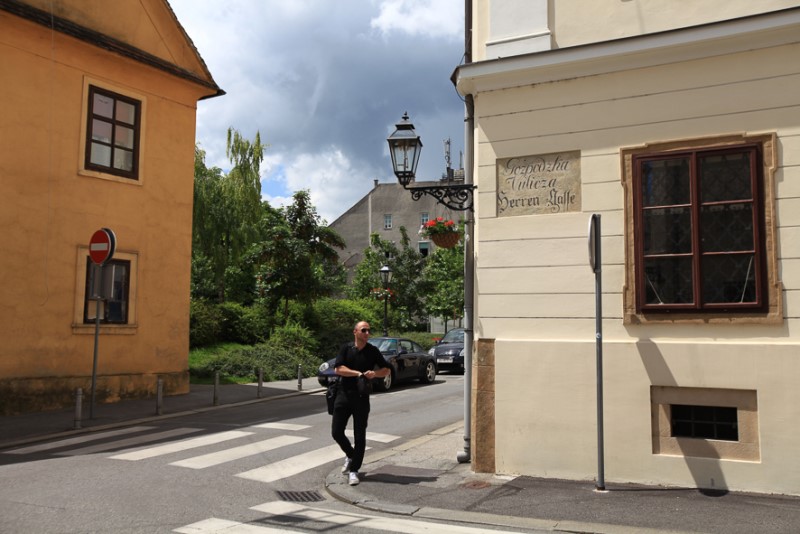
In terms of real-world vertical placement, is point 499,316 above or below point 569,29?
below

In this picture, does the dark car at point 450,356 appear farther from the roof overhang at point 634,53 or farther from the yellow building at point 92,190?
the roof overhang at point 634,53

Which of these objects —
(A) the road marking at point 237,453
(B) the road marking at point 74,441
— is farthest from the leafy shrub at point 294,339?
(A) the road marking at point 237,453

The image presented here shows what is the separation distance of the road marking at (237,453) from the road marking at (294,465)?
622 millimetres

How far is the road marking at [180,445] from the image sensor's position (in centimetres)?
923

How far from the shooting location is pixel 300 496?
7.34 meters

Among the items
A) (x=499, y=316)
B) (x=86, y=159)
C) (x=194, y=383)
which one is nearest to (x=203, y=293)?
(x=194, y=383)

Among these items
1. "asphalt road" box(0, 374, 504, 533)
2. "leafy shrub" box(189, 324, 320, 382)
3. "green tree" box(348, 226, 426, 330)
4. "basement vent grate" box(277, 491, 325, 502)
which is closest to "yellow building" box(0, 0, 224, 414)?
"asphalt road" box(0, 374, 504, 533)

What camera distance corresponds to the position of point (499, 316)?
319 inches

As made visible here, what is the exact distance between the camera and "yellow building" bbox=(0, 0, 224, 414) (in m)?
13.8

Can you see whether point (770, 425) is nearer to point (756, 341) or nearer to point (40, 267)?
point (756, 341)

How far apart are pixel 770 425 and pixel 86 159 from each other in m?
13.9

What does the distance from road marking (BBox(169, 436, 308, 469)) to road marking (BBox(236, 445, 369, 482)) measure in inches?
24.5

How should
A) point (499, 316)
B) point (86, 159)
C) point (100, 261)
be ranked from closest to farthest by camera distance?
point (499, 316)
point (100, 261)
point (86, 159)

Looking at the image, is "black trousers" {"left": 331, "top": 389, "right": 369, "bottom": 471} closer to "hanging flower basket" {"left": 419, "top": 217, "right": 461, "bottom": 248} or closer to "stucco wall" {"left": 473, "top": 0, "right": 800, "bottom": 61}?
"hanging flower basket" {"left": 419, "top": 217, "right": 461, "bottom": 248}
